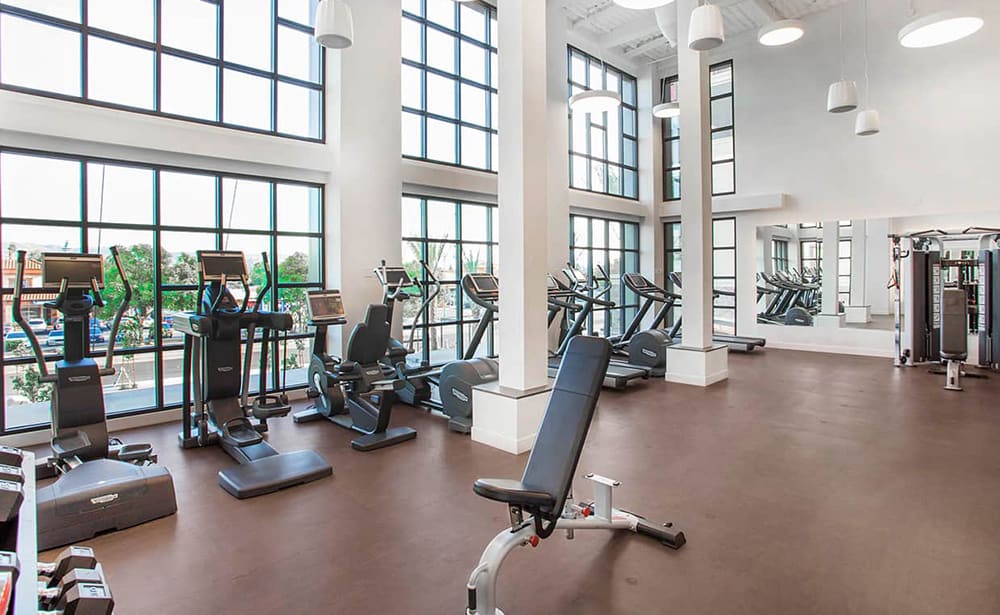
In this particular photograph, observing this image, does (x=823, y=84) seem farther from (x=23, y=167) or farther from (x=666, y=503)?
(x=23, y=167)

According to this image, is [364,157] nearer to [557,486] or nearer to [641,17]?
[557,486]

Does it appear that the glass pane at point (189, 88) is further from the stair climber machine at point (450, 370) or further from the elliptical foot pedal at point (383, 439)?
the elliptical foot pedal at point (383, 439)

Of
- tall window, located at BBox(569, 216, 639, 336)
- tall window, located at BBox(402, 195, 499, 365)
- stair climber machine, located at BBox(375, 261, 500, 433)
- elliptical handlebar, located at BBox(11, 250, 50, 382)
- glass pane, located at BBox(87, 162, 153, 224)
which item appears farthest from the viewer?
tall window, located at BBox(569, 216, 639, 336)

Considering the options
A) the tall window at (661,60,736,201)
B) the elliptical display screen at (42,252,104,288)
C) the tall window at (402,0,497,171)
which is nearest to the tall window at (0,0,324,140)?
the tall window at (402,0,497,171)

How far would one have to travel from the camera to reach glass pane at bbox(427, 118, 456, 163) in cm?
862

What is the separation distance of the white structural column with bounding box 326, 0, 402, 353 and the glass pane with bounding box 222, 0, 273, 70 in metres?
0.80

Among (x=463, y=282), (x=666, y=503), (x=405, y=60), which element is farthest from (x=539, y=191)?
(x=405, y=60)

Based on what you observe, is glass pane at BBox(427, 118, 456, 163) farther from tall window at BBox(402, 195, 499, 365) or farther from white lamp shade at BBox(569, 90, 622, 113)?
white lamp shade at BBox(569, 90, 622, 113)

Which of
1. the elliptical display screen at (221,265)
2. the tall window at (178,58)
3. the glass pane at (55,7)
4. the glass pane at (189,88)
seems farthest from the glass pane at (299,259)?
the glass pane at (55,7)

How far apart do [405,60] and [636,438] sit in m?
6.61

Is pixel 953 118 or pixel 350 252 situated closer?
pixel 350 252

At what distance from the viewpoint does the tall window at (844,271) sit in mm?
10188

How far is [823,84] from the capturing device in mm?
10578

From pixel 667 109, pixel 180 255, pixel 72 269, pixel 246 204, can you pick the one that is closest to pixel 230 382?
pixel 72 269
